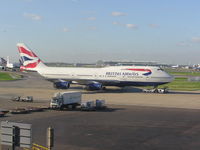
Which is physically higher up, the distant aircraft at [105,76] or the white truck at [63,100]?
the distant aircraft at [105,76]

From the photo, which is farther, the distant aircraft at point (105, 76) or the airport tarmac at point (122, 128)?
the distant aircraft at point (105, 76)

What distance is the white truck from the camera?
3801 cm

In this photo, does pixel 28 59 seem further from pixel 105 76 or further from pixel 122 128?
pixel 122 128

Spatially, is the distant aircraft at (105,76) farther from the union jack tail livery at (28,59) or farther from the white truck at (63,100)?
the white truck at (63,100)

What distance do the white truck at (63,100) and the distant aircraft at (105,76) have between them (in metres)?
21.1

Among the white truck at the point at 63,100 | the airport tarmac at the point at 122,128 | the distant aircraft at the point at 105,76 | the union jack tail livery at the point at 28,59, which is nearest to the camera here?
the airport tarmac at the point at 122,128

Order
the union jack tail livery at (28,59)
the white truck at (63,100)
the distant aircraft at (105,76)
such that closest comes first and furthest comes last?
the white truck at (63,100)
the distant aircraft at (105,76)
the union jack tail livery at (28,59)

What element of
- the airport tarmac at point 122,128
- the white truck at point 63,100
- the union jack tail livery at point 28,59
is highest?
the union jack tail livery at point 28,59

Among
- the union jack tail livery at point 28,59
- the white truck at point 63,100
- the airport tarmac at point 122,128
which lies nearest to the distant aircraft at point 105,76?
the union jack tail livery at point 28,59

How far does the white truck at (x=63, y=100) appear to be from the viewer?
38.0m

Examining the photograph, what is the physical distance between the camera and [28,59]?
69500mm

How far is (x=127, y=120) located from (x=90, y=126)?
18.1 ft

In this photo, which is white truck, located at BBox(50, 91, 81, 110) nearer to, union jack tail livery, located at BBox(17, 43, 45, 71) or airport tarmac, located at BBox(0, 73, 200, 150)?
airport tarmac, located at BBox(0, 73, 200, 150)

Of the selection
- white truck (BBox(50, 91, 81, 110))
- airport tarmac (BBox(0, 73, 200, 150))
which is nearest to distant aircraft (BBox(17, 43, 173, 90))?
airport tarmac (BBox(0, 73, 200, 150))
